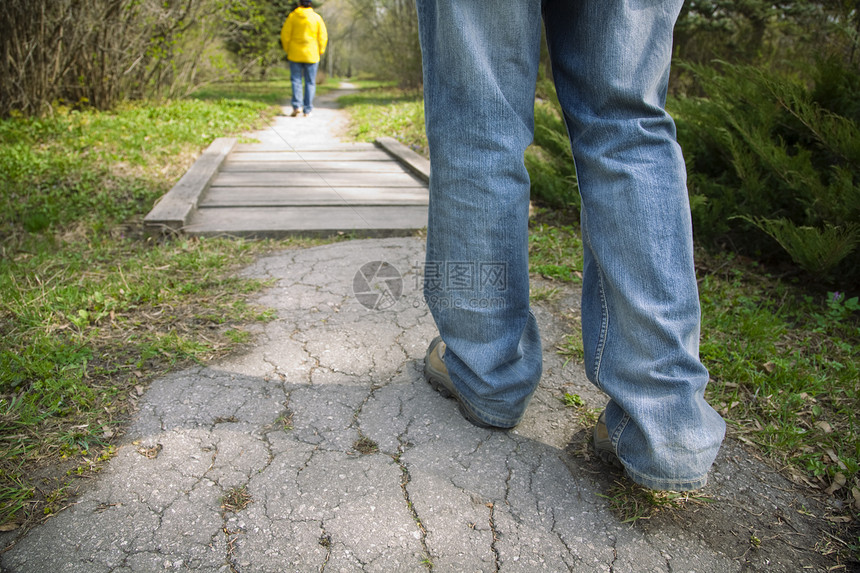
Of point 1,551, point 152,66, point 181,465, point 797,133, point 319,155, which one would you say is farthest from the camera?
point 152,66

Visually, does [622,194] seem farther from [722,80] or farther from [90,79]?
[90,79]

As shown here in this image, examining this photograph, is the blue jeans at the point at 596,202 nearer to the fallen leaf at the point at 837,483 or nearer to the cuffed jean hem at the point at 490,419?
the cuffed jean hem at the point at 490,419

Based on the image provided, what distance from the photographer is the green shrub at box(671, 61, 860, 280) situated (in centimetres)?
224

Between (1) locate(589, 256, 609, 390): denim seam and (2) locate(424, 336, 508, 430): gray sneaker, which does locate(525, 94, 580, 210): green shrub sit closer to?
(2) locate(424, 336, 508, 430): gray sneaker

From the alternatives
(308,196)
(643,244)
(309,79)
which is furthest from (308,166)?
(309,79)

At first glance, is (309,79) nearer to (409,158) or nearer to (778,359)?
(409,158)

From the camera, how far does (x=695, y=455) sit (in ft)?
3.78

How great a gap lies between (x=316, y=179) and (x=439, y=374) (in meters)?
2.94

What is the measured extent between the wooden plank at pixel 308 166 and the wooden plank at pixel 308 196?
65 centimetres

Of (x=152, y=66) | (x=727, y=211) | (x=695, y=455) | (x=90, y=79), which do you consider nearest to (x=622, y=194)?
(x=695, y=455)

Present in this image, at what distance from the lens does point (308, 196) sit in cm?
371

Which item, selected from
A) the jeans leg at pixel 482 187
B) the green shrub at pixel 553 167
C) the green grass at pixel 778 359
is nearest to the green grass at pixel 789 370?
the green grass at pixel 778 359

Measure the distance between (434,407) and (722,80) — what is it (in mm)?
2317

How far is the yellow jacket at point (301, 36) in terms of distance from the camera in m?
8.29
